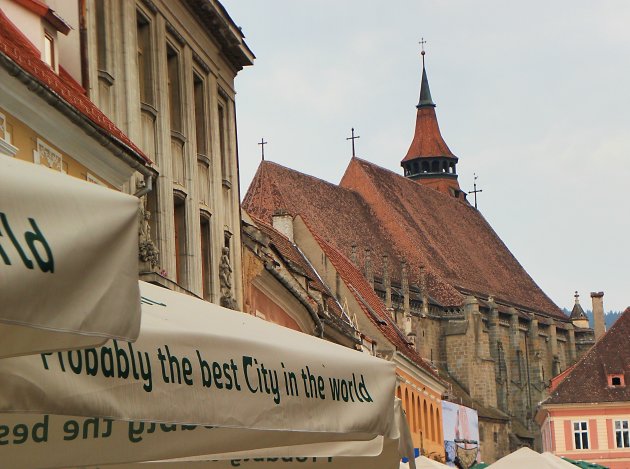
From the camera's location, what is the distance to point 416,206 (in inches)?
3595

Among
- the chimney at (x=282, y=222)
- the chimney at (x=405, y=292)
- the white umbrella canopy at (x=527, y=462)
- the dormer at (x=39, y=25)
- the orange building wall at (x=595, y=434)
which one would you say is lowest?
the white umbrella canopy at (x=527, y=462)

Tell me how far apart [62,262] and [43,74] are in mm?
7112

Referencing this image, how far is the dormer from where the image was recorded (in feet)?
40.3

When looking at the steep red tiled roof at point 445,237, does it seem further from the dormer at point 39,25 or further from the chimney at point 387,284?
the dormer at point 39,25

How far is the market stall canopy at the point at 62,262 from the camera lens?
4.05 metres

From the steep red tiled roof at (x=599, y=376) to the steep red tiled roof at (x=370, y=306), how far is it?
14.2 meters

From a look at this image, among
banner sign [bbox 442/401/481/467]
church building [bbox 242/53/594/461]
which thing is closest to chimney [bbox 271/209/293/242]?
banner sign [bbox 442/401/481/467]

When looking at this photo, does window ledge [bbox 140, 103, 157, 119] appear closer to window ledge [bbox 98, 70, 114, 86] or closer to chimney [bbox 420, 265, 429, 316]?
window ledge [bbox 98, 70, 114, 86]

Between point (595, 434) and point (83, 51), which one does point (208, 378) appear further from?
point (595, 434)

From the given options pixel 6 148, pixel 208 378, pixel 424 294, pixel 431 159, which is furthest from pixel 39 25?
pixel 431 159

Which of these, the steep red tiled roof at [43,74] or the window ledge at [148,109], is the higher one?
the window ledge at [148,109]

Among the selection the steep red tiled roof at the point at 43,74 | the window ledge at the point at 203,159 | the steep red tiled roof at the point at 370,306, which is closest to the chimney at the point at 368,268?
the steep red tiled roof at the point at 370,306

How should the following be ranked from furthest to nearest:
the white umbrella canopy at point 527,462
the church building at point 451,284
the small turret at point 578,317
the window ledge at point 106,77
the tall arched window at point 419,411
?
the small turret at point 578,317, the church building at point 451,284, the tall arched window at point 419,411, the window ledge at point 106,77, the white umbrella canopy at point 527,462

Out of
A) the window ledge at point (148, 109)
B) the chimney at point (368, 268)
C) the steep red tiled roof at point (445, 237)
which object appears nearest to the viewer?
the window ledge at point (148, 109)
